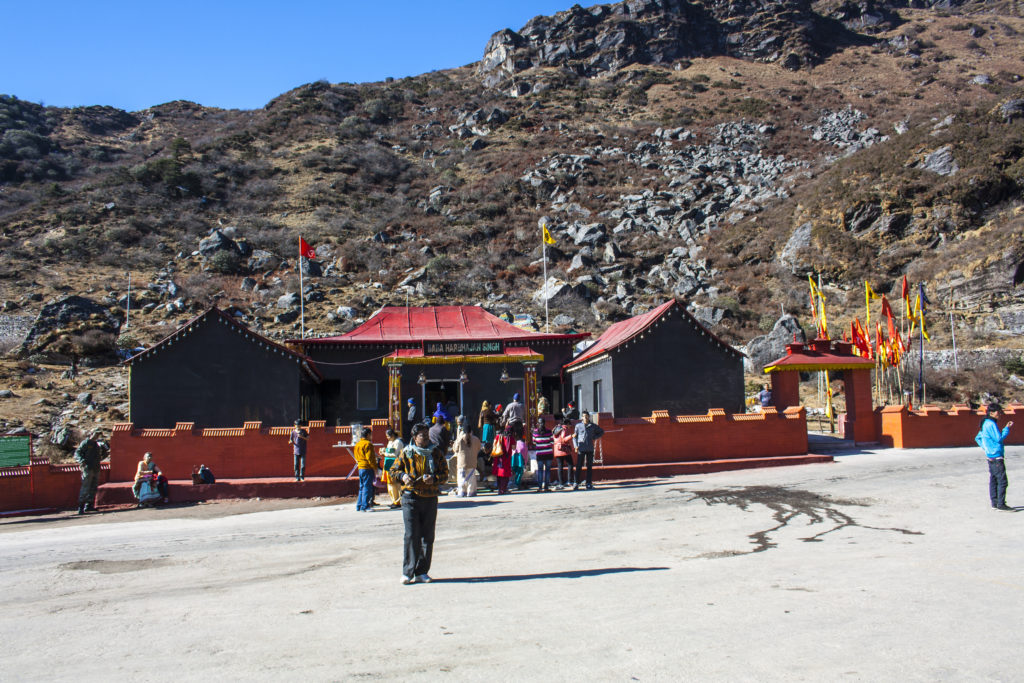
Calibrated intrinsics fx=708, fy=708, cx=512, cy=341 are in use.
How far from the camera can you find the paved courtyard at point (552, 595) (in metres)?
5.26

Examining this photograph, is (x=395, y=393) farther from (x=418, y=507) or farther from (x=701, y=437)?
(x=418, y=507)

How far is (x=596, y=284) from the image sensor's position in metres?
48.6

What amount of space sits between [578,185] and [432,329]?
44.5 metres

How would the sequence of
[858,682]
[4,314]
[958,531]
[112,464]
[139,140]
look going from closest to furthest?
[858,682]
[958,531]
[112,464]
[4,314]
[139,140]

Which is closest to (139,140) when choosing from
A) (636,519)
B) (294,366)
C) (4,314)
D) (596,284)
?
(4,314)

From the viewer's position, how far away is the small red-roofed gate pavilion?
21.6 meters

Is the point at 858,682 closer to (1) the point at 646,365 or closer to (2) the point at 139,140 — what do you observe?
(1) the point at 646,365

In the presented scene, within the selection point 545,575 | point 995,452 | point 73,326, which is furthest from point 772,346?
point 73,326

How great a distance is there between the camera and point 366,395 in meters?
25.3

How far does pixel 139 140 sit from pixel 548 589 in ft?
289

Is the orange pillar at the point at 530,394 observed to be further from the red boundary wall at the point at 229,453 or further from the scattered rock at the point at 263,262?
the scattered rock at the point at 263,262

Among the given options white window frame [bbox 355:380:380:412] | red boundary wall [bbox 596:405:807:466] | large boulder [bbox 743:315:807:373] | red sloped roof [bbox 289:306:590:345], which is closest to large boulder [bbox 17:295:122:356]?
red sloped roof [bbox 289:306:590:345]

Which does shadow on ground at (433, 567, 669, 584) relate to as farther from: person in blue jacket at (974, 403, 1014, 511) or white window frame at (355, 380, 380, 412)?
white window frame at (355, 380, 380, 412)

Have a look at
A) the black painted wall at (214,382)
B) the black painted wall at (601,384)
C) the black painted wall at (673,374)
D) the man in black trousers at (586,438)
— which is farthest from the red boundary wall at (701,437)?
the black painted wall at (214,382)
